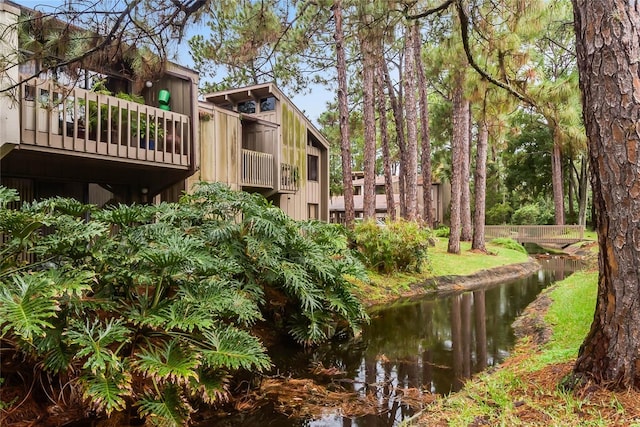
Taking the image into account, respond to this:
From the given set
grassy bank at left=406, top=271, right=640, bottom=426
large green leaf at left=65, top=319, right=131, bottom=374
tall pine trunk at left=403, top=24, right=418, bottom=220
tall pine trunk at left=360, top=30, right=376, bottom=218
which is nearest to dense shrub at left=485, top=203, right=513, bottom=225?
tall pine trunk at left=403, top=24, right=418, bottom=220

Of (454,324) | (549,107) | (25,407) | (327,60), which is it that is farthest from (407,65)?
(25,407)

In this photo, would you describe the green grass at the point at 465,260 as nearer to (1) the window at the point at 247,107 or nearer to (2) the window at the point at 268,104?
(2) the window at the point at 268,104

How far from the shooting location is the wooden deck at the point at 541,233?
22953 mm

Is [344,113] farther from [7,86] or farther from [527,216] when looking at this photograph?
[527,216]

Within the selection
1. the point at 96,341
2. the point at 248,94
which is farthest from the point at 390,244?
the point at 96,341

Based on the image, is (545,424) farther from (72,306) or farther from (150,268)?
(72,306)

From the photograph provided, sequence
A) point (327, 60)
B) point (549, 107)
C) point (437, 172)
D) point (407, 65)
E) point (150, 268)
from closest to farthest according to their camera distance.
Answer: point (150, 268), point (549, 107), point (407, 65), point (327, 60), point (437, 172)

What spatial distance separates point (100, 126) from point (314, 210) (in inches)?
367

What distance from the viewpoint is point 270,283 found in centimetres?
581

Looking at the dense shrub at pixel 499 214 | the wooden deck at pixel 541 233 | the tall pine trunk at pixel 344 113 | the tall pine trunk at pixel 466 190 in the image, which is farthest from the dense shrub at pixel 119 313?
the dense shrub at pixel 499 214

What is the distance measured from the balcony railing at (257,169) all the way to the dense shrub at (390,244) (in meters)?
2.84

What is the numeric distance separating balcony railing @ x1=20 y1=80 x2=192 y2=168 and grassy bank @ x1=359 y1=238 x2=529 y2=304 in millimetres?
4865

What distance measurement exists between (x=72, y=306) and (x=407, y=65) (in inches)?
576

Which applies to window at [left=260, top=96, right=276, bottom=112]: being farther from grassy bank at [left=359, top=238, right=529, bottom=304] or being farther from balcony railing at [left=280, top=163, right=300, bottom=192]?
grassy bank at [left=359, top=238, right=529, bottom=304]
